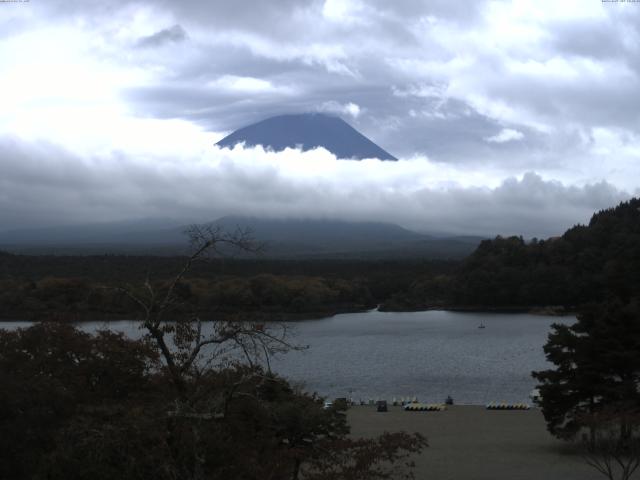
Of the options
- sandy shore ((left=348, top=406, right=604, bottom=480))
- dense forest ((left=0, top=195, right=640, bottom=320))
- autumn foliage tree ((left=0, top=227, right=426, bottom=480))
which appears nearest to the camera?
autumn foliage tree ((left=0, top=227, right=426, bottom=480))

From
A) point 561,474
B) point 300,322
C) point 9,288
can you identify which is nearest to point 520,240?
point 300,322

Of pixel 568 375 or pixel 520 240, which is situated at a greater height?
pixel 520 240

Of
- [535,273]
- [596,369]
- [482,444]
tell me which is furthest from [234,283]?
[596,369]

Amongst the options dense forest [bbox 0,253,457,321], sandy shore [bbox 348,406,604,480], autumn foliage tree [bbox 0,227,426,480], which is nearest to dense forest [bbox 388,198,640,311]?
dense forest [bbox 0,253,457,321]

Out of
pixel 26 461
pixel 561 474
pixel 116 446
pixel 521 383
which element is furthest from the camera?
pixel 521 383

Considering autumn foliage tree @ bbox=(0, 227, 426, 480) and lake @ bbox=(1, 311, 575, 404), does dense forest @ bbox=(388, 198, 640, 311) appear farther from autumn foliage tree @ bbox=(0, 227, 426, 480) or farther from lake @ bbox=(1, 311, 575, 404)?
autumn foliage tree @ bbox=(0, 227, 426, 480)

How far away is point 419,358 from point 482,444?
17962 mm

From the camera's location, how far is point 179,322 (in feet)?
20.9

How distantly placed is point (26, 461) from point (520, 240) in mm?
65613

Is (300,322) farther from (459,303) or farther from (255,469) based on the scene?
(255,469)

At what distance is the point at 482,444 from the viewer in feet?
52.7

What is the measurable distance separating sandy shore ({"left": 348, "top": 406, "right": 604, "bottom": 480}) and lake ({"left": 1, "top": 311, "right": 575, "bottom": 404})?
3429mm

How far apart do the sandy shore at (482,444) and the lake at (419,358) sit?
11.2 feet

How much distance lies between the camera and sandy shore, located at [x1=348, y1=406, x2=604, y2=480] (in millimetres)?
13258
